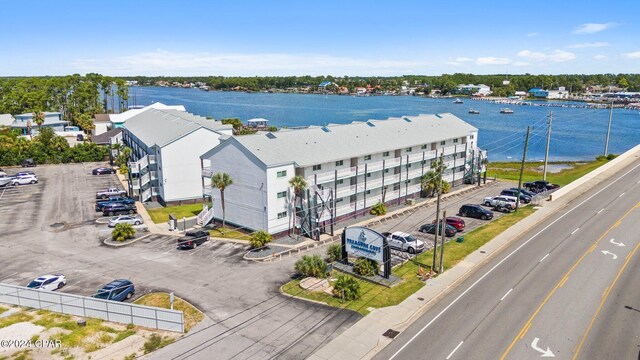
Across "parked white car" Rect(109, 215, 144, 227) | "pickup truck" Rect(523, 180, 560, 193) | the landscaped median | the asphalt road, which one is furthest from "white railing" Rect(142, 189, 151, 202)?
"pickup truck" Rect(523, 180, 560, 193)

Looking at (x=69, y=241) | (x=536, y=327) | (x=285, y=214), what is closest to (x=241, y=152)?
(x=285, y=214)

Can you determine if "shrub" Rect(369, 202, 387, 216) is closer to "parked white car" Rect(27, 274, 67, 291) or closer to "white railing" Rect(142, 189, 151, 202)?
"white railing" Rect(142, 189, 151, 202)

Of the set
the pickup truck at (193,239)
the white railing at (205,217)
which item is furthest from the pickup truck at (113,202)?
the pickup truck at (193,239)

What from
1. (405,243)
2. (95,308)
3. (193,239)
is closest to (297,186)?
(193,239)

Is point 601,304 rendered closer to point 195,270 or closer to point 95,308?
point 195,270

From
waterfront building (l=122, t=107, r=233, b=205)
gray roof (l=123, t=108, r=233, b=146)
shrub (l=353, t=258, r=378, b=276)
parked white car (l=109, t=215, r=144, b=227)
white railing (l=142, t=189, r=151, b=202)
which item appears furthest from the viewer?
gray roof (l=123, t=108, r=233, b=146)
